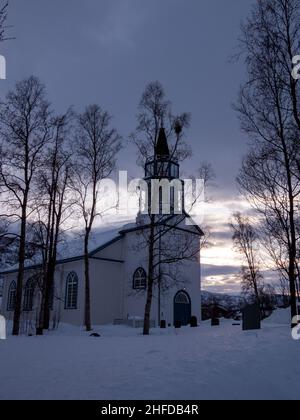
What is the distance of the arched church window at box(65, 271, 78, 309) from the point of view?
30.3 meters

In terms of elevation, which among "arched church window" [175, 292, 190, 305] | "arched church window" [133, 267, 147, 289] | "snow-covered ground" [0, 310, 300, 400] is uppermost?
"arched church window" [133, 267, 147, 289]

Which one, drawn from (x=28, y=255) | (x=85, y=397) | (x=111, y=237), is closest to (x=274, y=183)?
(x=85, y=397)

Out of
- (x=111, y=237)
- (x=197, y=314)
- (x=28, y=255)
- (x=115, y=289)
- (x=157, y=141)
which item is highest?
(x=157, y=141)

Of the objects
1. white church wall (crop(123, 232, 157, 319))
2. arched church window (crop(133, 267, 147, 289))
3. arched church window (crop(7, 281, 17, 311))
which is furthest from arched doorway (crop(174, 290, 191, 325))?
arched church window (crop(7, 281, 17, 311))

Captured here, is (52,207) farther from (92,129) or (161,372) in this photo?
(161,372)

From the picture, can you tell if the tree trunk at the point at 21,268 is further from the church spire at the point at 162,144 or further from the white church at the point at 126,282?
the white church at the point at 126,282

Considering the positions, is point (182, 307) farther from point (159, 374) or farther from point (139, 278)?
point (159, 374)

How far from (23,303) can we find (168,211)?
16.4 m

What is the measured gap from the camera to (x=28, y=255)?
25.7 meters

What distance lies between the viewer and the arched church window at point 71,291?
99.3 ft

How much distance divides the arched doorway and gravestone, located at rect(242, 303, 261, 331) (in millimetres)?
12901

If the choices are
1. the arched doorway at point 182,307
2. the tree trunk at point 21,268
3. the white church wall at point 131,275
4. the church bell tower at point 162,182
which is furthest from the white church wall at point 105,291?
the tree trunk at point 21,268

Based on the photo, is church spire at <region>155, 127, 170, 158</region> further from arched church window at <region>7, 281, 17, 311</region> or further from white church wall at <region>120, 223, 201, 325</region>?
arched church window at <region>7, 281, 17, 311</region>

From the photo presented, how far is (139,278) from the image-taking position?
30.0 metres
